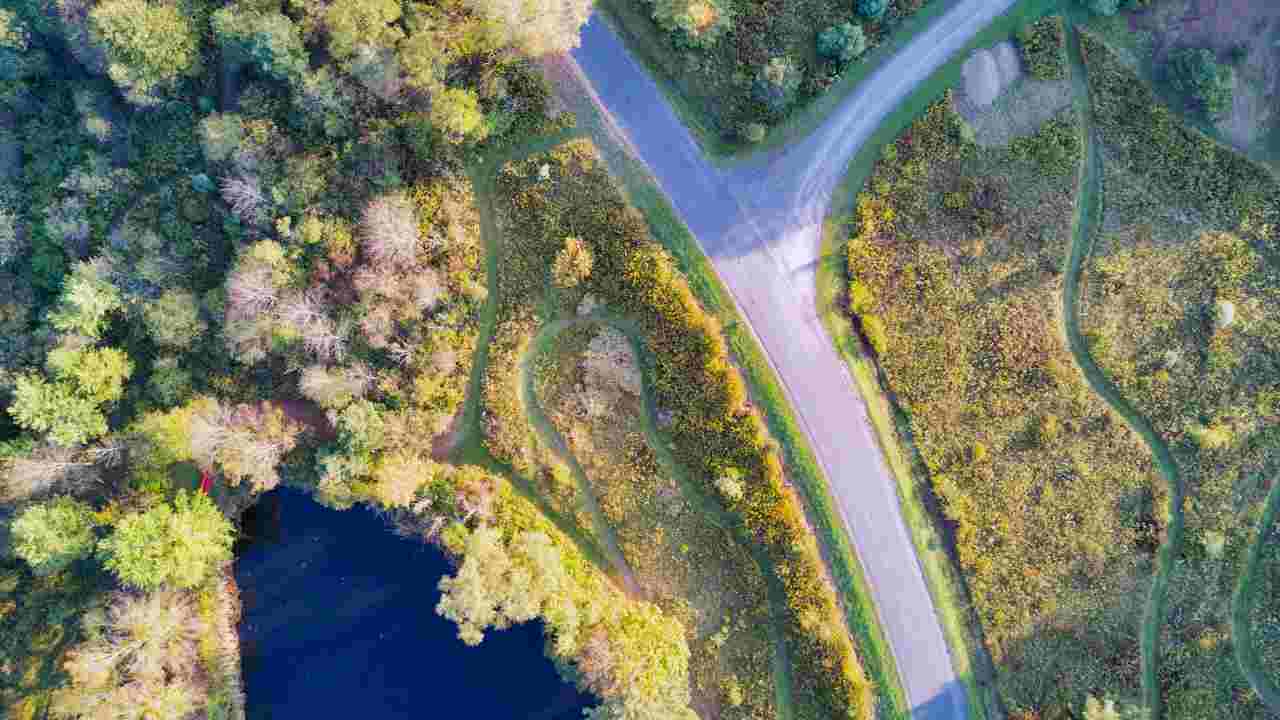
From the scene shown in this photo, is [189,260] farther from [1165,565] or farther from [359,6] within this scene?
[1165,565]

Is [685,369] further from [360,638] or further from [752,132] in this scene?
[360,638]

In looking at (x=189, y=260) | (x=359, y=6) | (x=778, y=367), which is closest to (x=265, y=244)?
(x=189, y=260)

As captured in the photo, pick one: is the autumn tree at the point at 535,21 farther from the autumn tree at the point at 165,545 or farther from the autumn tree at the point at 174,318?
the autumn tree at the point at 165,545

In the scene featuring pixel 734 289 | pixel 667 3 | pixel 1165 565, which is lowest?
pixel 1165 565

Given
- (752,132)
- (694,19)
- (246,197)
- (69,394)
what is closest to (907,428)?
(752,132)

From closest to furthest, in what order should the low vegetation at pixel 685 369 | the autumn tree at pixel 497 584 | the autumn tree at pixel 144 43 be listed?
the autumn tree at pixel 497 584
the autumn tree at pixel 144 43
the low vegetation at pixel 685 369

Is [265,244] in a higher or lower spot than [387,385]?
higher

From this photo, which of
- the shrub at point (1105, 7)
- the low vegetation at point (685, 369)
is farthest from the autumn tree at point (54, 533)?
the shrub at point (1105, 7)
